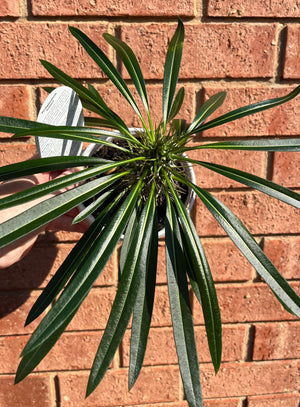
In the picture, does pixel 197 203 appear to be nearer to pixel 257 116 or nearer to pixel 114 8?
pixel 257 116

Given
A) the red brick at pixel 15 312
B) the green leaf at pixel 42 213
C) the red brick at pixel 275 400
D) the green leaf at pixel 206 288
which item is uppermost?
the green leaf at pixel 42 213

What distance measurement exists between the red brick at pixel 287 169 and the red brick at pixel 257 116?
0.05m

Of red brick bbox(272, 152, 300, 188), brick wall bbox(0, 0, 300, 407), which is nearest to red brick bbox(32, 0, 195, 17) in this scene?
brick wall bbox(0, 0, 300, 407)

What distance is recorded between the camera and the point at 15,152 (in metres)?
0.87

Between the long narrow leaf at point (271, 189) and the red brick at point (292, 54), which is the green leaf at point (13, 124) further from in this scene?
the red brick at point (292, 54)

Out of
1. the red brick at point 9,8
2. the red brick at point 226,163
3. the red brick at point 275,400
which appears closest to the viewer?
the red brick at point 9,8

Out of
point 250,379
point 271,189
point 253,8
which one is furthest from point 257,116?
point 250,379

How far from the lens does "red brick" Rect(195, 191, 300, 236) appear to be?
93cm

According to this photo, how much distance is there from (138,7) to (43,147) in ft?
1.38

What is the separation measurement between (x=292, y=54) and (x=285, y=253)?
1.60ft

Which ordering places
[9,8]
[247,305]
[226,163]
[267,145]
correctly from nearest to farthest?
[267,145], [9,8], [226,163], [247,305]

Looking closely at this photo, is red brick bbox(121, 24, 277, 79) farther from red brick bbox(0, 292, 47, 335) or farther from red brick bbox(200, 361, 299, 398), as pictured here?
red brick bbox(200, 361, 299, 398)

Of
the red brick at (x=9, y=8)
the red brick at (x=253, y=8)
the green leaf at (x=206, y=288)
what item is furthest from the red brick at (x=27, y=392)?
the red brick at (x=253, y=8)

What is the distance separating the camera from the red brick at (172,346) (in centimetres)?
102
